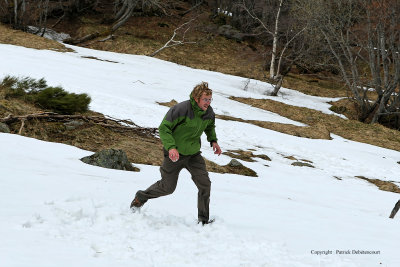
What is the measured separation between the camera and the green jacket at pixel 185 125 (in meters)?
4.77

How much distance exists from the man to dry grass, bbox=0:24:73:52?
2269cm

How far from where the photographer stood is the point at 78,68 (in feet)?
69.8

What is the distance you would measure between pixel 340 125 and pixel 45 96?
642 inches

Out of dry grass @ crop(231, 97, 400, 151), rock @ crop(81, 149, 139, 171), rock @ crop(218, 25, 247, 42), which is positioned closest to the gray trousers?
rock @ crop(81, 149, 139, 171)

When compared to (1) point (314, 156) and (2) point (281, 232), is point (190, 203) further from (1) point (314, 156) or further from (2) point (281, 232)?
(1) point (314, 156)

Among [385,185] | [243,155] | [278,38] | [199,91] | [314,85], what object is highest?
A: [278,38]

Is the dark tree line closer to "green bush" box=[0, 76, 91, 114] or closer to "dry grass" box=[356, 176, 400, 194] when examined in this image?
"dry grass" box=[356, 176, 400, 194]

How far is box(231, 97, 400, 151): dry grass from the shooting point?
1948 centimetres

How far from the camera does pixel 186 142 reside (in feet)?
16.1

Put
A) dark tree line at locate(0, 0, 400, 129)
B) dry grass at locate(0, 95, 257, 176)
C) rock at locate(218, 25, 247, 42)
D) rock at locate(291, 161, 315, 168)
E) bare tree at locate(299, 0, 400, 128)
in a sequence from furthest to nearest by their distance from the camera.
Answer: rock at locate(218, 25, 247, 42) < dark tree line at locate(0, 0, 400, 129) < bare tree at locate(299, 0, 400, 128) < rock at locate(291, 161, 315, 168) < dry grass at locate(0, 95, 257, 176)

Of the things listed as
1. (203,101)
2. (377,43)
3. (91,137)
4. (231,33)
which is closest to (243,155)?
(91,137)

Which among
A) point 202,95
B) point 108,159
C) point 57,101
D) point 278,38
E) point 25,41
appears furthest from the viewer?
point 278,38

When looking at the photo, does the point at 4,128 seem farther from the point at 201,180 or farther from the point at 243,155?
the point at 243,155

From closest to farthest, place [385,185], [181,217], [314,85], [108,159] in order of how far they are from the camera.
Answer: [181,217], [108,159], [385,185], [314,85]
